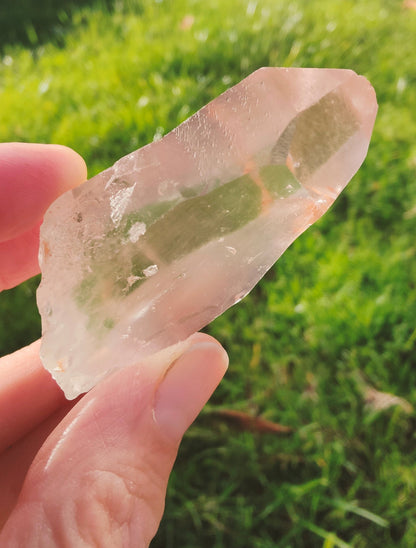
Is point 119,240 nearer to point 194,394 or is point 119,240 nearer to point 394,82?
point 194,394

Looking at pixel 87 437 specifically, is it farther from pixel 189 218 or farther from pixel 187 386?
pixel 189 218

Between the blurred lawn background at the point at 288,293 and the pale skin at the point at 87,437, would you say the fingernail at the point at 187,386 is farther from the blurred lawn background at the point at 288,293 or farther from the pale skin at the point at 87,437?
the blurred lawn background at the point at 288,293

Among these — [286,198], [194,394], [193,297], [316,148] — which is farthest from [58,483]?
[316,148]

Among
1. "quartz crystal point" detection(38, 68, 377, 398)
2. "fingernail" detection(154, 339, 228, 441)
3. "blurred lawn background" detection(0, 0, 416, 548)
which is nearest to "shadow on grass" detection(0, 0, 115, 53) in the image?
"blurred lawn background" detection(0, 0, 416, 548)

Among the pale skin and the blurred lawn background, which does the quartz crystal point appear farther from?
the blurred lawn background

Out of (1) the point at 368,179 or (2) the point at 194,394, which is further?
(1) the point at 368,179

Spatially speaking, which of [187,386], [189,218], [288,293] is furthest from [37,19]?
[187,386]

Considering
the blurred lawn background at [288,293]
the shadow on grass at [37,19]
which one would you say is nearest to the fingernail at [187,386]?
the blurred lawn background at [288,293]
